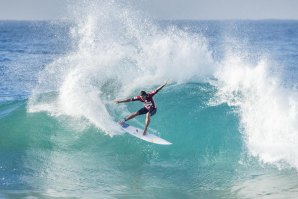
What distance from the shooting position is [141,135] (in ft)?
44.2

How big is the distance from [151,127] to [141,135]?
1335mm

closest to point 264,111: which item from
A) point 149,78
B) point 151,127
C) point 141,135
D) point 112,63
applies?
point 151,127

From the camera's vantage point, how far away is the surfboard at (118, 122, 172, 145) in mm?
13250

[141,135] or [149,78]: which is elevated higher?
[149,78]

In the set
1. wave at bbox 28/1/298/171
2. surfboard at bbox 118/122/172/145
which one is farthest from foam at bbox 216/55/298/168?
surfboard at bbox 118/122/172/145

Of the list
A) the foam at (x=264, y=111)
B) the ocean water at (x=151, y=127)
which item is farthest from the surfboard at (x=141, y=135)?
the foam at (x=264, y=111)

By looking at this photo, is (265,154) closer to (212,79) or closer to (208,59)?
(212,79)

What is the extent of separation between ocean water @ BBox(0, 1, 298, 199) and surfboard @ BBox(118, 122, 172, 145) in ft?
0.94

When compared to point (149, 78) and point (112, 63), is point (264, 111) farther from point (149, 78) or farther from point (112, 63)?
point (112, 63)

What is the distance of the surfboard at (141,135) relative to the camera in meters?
13.2

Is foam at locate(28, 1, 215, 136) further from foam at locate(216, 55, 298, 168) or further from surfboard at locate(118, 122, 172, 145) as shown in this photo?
foam at locate(216, 55, 298, 168)

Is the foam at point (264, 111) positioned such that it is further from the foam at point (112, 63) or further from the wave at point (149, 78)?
the foam at point (112, 63)

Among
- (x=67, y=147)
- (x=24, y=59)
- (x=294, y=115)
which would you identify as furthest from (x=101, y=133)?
(x=24, y=59)

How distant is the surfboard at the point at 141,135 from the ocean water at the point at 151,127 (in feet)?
0.94
